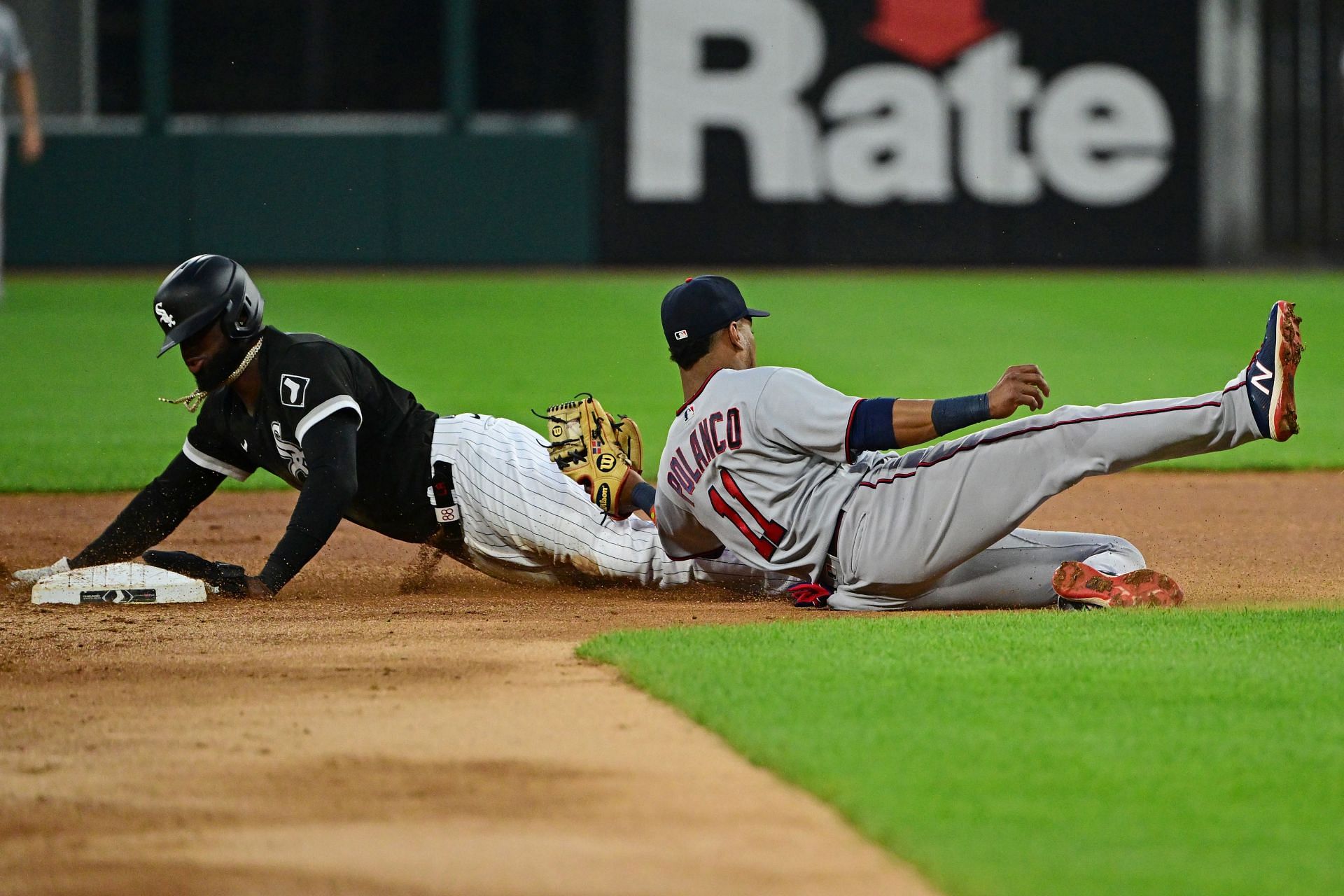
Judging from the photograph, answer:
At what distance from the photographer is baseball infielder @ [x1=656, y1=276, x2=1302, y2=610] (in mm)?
4578

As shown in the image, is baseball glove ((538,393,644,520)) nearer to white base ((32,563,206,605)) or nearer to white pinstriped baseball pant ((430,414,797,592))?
white pinstriped baseball pant ((430,414,797,592))

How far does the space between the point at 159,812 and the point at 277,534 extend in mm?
3843

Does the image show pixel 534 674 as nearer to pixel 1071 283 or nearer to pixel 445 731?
pixel 445 731

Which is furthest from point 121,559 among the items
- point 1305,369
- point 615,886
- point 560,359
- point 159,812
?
point 1305,369

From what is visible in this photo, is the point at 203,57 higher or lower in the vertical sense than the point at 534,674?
higher

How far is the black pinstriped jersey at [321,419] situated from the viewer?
5.07m

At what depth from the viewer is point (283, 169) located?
66.6ft

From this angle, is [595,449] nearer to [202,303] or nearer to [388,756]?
[202,303]

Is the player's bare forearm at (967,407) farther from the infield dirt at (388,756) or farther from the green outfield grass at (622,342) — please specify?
the green outfield grass at (622,342)

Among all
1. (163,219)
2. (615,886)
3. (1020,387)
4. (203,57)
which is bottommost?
(615,886)

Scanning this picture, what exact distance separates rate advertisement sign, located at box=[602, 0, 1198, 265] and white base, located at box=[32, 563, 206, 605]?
15.5 meters

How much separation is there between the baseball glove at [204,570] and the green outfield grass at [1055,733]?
4.29 ft

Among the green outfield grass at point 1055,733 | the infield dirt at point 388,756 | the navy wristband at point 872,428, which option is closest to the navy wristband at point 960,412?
the navy wristband at point 872,428

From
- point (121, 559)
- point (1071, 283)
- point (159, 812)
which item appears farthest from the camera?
point (1071, 283)
